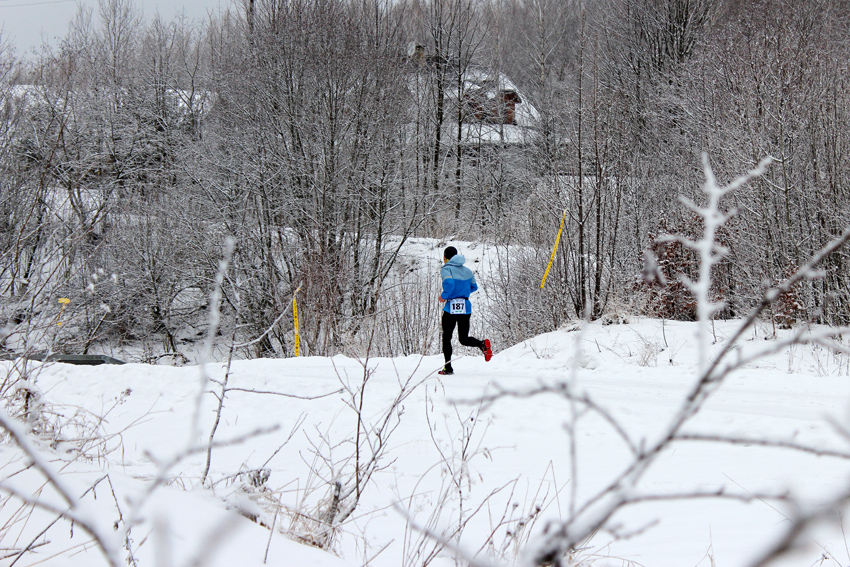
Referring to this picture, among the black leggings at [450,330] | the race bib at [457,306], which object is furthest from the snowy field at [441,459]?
the race bib at [457,306]

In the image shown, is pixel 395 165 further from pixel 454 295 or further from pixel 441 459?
pixel 441 459

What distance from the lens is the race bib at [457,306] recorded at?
7.52 metres

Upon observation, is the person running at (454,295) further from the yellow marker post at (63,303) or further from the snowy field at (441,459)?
the yellow marker post at (63,303)

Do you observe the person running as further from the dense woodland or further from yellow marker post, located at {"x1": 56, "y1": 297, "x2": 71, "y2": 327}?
yellow marker post, located at {"x1": 56, "y1": 297, "x2": 71, "y2": 327}

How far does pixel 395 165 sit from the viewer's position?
56.9ft

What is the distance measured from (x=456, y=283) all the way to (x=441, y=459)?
9.89 feet

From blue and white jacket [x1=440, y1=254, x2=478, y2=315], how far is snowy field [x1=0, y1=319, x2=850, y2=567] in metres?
0.98

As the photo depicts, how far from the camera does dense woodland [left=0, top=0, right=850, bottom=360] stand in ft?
35.2

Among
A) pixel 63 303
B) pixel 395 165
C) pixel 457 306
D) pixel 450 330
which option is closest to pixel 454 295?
pixel 457 306

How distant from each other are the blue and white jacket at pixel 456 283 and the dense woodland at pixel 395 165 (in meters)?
2.44

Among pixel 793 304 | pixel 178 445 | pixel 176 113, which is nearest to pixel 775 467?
pixel 178 445

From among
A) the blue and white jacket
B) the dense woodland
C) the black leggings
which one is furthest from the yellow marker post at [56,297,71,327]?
the black leggings

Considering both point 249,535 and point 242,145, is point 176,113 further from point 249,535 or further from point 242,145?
point 249,535

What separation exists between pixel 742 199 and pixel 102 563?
12272 mm
